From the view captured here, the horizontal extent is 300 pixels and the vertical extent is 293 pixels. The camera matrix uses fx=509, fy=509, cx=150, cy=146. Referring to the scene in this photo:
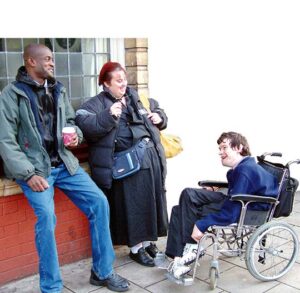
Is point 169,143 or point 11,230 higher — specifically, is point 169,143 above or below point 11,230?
above

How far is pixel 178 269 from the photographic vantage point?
3.69m

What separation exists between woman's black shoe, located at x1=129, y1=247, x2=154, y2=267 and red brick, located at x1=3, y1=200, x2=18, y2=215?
110 cm

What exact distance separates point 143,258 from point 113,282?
51 cm

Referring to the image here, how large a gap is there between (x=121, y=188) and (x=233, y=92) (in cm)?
208

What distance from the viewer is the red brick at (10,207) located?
3.82 m

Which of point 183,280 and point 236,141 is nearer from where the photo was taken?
point 183,280

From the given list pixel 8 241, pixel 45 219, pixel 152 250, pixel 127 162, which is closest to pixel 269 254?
pixel 152 250

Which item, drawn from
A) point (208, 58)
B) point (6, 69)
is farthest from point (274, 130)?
point (6, 69)

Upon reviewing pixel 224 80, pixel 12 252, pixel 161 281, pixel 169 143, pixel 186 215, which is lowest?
pixel 161 281

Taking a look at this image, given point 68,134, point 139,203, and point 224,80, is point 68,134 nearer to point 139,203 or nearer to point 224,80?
point 139,203

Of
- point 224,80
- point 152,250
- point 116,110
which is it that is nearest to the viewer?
point 116,110

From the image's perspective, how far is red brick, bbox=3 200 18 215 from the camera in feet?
12.5

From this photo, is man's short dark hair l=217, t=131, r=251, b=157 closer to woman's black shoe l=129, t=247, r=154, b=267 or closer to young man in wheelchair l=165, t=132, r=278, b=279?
young man in wheelchair l=165, t=132, r=278, b=279

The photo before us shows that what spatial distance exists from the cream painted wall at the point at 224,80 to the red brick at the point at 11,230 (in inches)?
69.0
